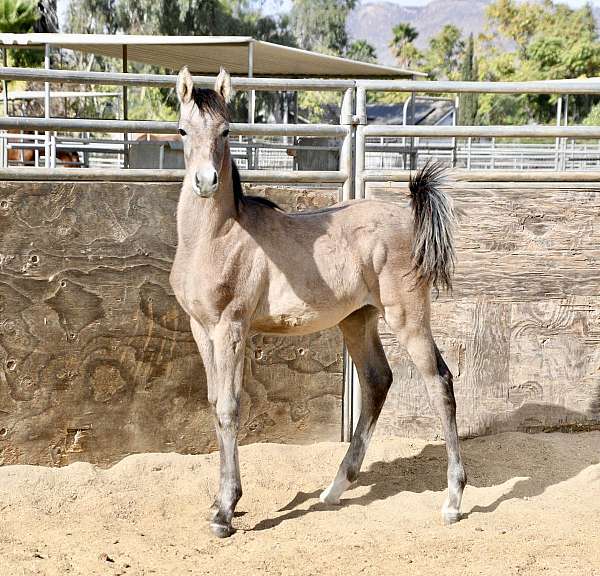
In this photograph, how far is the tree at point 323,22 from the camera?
184 feet

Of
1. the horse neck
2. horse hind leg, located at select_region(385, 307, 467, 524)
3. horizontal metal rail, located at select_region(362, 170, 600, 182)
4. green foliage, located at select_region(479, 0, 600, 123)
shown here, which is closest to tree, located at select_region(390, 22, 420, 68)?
green foliage, located at select_region(479, 0, 600, 123)

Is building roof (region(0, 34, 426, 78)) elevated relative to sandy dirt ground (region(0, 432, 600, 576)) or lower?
elevated

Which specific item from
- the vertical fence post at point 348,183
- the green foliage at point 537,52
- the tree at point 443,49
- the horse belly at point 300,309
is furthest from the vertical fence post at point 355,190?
the tree at point 443,49

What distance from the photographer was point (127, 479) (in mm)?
4516

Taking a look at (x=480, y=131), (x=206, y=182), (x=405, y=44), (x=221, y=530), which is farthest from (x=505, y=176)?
(x=405, y=44)

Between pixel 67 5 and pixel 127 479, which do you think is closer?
pixel 127 479

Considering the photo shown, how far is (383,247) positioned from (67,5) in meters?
33.5

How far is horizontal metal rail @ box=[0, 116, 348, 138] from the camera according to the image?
436 cm

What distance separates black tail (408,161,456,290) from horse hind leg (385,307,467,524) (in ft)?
0.69

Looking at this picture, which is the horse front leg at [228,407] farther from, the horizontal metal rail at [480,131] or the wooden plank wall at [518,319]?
the horizontal metal rail at [480,131]

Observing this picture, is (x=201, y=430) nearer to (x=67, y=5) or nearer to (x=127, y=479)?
(x=127, y=479)

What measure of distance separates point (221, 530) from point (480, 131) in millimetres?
2736

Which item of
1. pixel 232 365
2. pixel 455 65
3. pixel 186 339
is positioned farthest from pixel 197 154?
pixel 455 65

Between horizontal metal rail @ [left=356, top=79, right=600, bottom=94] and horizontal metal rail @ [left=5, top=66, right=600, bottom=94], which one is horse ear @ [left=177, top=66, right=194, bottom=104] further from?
horizontal metal rail @ [left=356, top=79, right=600, bottom=94]
